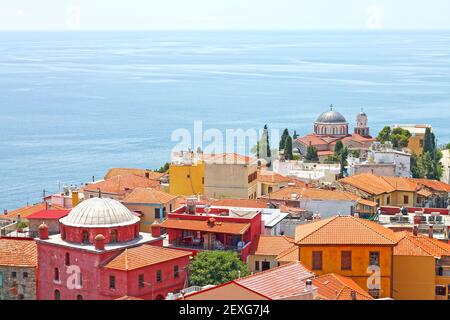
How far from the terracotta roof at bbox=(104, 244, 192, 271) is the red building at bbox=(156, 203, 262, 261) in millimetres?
1471

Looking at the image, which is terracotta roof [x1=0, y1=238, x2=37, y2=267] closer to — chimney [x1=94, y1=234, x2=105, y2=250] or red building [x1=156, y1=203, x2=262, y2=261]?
chimney [x1=94, y1=234, x2=105, y2=250]

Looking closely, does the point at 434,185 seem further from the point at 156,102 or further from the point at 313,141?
the point at 156,102

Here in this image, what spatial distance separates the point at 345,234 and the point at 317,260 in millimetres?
847

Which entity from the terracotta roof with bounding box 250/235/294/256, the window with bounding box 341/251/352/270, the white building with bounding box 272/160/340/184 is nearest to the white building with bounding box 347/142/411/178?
the white building with bounding box 272/160/340/184

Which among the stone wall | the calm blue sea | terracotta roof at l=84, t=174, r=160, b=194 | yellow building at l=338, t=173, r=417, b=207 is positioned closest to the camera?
the stone wall

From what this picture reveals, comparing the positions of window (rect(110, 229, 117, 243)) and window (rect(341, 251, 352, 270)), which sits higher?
window (rect(110, 229, 117, 243))

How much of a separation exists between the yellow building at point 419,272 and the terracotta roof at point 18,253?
27.3 feet

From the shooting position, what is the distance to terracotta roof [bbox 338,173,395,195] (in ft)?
113

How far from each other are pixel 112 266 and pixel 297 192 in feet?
42.6

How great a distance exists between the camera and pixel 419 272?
21391 millimetres

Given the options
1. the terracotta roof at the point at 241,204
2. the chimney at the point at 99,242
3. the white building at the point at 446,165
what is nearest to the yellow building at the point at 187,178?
the terracotta roof at the point at 241,204

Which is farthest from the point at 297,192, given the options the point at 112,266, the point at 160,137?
the point at 160,137

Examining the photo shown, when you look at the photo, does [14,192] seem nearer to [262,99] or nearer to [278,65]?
[262,99]
